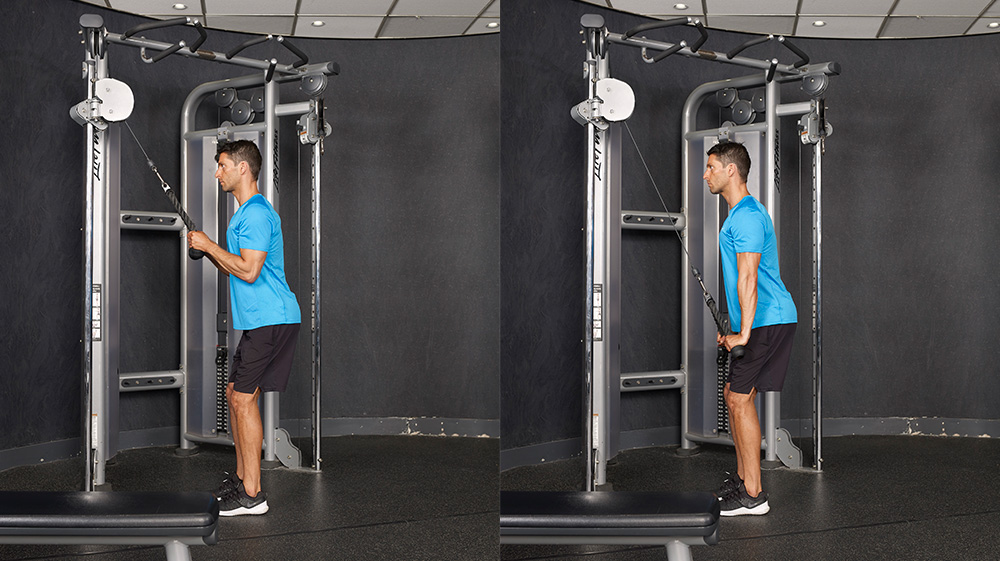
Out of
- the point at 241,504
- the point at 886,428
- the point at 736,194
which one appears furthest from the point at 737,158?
the point at 241,504

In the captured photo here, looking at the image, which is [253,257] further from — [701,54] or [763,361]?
[763,361]

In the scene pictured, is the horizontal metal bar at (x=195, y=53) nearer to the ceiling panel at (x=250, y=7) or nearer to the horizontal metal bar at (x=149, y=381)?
the ceiling panel at (x=250, y=7)

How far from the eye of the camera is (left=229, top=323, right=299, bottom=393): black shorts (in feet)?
8.07

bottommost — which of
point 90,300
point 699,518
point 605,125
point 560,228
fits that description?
point 699,518

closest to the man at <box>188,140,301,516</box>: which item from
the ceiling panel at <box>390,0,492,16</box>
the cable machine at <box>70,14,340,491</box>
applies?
the cable machine at <box>70,14,340,491</box>

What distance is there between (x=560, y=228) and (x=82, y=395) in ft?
5.02

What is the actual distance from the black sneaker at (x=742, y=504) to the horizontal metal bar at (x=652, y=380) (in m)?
0.60

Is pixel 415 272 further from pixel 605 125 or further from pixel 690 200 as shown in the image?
pixel 690 200

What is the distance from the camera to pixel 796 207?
3520 millimetres

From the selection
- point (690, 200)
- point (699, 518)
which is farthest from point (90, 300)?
point (690, 200)

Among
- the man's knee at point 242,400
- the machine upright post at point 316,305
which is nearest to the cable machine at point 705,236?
the machine upright post at point 316,305

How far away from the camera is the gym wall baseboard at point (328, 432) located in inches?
70.4

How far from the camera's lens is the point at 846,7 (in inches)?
134

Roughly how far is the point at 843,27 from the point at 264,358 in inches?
117
